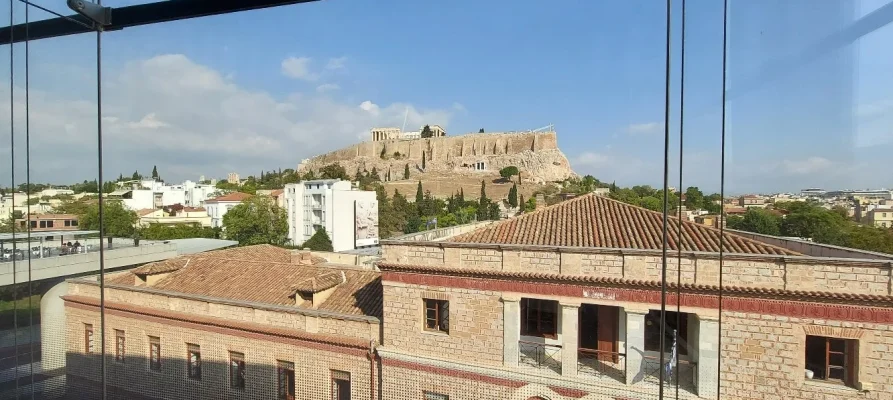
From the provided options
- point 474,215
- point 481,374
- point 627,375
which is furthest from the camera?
point 474,215

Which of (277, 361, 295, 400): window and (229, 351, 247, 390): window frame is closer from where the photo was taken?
(277, 361, 295, 400): window

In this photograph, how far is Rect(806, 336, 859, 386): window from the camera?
5090 millimetres

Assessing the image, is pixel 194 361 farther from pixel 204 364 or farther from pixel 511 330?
pixel 511 330

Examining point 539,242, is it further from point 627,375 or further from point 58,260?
point 58,260

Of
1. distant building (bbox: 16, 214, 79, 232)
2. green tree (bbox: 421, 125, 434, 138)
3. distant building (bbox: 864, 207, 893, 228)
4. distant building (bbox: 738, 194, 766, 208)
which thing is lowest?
distant building (bbox: 16, 214, 79, 232)

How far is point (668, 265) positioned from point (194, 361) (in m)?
8.19

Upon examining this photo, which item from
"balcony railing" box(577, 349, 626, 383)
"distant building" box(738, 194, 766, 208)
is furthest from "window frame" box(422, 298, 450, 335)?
"distant building" box(738, 194, 766, 208)

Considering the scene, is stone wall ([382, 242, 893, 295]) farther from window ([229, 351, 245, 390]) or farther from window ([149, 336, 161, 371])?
window ([149, 336, 161, 371])

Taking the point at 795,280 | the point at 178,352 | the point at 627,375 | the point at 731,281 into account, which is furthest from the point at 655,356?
the point at 178,352

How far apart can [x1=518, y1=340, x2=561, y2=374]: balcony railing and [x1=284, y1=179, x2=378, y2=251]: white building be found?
78.5ft

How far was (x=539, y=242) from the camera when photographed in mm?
7105

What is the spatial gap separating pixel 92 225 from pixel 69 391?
4443mm

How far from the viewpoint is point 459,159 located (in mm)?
74938

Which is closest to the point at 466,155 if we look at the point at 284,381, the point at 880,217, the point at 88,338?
the point at 88,338
